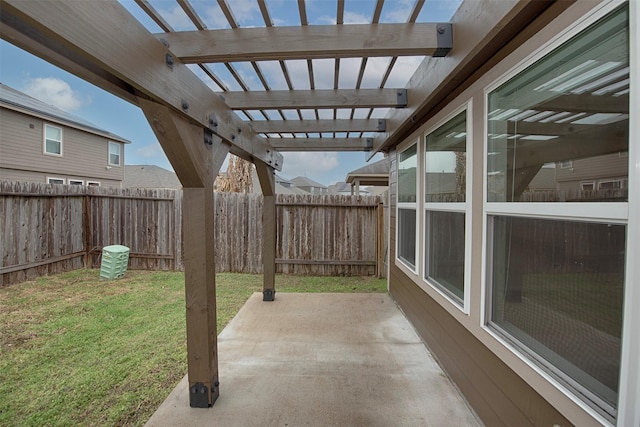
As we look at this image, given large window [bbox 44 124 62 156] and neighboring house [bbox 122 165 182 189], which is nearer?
large window [bbox 44 124 62 156]

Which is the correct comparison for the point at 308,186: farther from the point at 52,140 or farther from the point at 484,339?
the point at 484,339

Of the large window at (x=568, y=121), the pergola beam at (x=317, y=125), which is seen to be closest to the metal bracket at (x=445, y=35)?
A: the large window at (x=568, y=121)

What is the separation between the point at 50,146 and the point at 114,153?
261 cm

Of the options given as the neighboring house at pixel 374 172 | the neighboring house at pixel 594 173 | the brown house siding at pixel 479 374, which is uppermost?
the neighboring house at pixel 374 172

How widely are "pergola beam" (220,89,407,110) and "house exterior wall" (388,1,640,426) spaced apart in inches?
17.8

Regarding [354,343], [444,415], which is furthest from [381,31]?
[354,343]

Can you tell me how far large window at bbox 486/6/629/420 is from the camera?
3.37ft

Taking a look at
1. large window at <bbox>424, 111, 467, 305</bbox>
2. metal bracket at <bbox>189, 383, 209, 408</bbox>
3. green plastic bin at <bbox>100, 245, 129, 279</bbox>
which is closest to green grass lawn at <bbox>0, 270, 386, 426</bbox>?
green plastic bin at <bbox>100, 245, 129, 279</bbox>

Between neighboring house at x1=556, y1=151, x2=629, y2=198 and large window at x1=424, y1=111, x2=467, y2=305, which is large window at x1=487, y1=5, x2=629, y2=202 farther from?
large window at x1=424, y1=111, x2=467, y2=305

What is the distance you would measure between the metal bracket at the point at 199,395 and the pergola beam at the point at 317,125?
8.40 ft

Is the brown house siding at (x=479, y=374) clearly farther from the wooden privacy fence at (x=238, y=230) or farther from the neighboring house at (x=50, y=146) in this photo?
the neighboring house at (x=50, y=146)

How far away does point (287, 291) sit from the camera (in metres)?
5.23

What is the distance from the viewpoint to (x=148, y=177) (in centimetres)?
1992

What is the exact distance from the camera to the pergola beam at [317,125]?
3.49 meters
